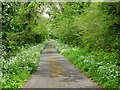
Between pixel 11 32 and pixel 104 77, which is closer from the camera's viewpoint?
pixel 104 77

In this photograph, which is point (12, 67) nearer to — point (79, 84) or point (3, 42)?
point (3, 42)

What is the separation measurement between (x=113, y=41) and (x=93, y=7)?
3.68 metres

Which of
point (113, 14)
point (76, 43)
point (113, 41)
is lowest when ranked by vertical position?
point (76, 43)

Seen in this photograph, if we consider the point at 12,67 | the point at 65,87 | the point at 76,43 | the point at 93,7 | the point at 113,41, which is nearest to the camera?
the point at 65,87

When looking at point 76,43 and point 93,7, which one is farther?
point 76,43

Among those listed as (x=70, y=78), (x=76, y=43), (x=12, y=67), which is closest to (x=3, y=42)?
(x=12, y=67)

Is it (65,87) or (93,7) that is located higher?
(93,7)

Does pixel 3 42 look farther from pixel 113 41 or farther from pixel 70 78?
pixel 113 41

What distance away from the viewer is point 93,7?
70.3 feet

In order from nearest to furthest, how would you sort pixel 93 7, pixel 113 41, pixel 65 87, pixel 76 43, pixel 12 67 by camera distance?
pixel 65 87 < pixel 12 67 < pixel 113 41 < pixel 93 7 < pixel 76 43

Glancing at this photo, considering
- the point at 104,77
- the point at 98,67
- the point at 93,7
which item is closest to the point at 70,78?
the point at 98,67

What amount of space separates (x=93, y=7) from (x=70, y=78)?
6.38m

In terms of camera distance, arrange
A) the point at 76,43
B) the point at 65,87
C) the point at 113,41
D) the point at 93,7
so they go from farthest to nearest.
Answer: the point at 76,43 → the point at 93,7 → the point at 113,41 → the point at 65,87

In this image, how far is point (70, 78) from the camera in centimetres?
1711
